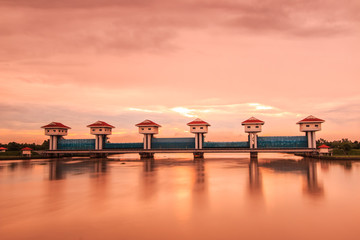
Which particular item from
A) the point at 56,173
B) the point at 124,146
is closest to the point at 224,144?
the point at 124,146

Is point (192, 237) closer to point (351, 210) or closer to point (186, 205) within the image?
point (186, 205)

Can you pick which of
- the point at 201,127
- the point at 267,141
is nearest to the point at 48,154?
the point at 201,127

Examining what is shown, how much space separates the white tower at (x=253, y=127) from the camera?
4428cm

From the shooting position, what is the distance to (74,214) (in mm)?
9828

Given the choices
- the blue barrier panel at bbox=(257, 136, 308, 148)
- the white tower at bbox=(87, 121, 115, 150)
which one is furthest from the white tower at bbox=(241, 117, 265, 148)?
the white tower at bbox=(87, 121, 115, 150)

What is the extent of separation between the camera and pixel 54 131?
52656 mm

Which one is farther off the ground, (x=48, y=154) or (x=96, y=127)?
(x=96, y=127)

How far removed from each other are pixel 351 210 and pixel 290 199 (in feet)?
8.14

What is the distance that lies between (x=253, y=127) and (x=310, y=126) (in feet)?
31.6

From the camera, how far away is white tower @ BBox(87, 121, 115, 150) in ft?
169

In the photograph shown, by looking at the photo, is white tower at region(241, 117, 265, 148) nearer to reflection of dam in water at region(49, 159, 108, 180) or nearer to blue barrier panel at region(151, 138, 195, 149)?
blue barrier panel at region(151, 138, 195, 149)

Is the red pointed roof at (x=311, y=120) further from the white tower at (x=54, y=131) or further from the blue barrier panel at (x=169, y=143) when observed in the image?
the white tower at (x=54, y=131)

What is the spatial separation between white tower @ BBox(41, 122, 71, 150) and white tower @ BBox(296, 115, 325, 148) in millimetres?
48770

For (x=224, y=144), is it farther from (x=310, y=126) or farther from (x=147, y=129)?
(x=147, y=129)
